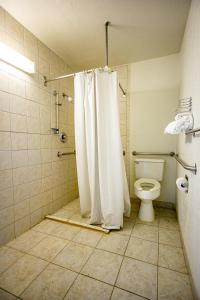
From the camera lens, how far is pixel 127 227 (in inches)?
68.7

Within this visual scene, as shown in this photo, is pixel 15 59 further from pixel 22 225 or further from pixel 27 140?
pixel 22 225

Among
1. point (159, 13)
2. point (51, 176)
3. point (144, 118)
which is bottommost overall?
point (51, 176)

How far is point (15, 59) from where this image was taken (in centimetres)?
144

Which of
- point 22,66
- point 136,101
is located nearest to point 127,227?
point 136,101

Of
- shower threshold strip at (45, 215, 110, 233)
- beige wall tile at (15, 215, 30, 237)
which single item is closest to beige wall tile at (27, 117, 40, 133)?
beige wall tile at (15, 215, 30, 237)

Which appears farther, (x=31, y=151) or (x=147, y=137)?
(x=147, y=137)

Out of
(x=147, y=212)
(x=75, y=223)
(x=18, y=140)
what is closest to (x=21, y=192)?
(x=18, y=140)

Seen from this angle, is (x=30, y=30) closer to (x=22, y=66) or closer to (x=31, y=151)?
(x=22, y=66)

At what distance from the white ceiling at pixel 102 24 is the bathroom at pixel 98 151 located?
0.04 feet

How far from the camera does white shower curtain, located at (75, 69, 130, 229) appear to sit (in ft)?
5.40

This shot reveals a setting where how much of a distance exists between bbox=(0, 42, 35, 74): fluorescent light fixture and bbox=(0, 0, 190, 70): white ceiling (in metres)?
0.44

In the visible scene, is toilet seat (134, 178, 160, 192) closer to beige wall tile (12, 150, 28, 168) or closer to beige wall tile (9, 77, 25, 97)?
beige wall tile (12, 150, 28, 168)

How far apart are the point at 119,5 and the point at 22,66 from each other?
111 cm

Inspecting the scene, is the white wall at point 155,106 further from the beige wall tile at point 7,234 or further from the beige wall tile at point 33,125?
the beige wall tile at point 7,234
